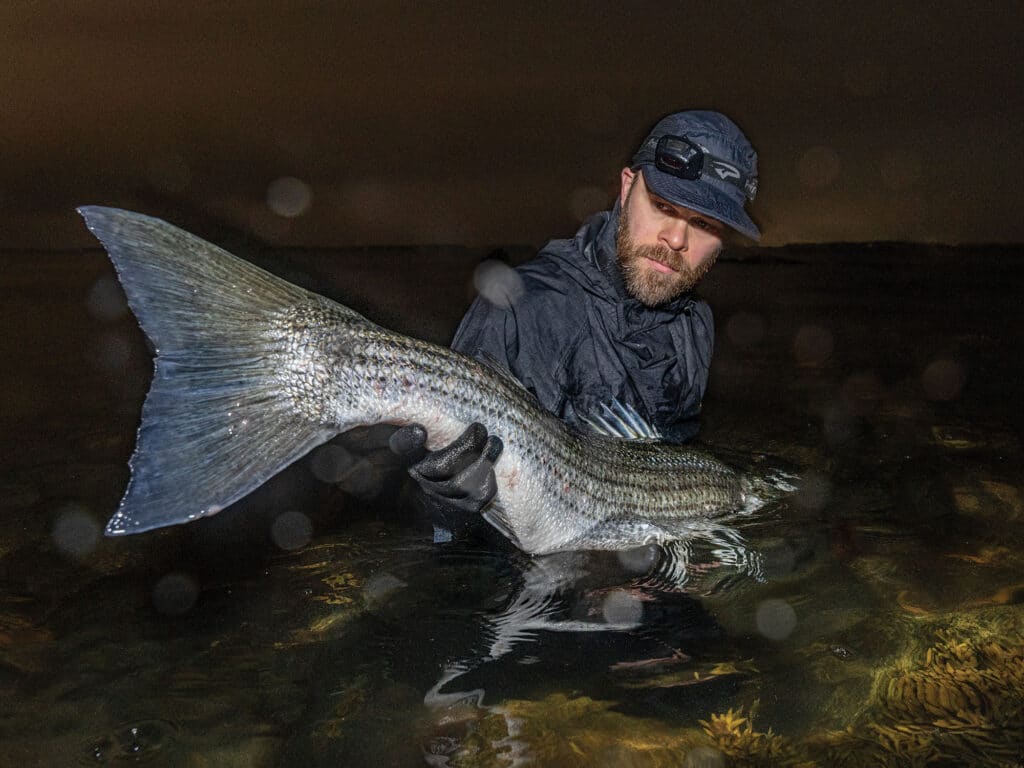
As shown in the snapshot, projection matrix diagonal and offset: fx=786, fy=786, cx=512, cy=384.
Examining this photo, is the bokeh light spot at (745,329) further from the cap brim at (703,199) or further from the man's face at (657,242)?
the cap brim at (703,199)

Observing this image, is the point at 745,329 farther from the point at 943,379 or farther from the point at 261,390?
the point at 261,390

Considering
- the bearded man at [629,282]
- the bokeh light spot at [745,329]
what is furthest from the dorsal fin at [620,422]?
the bokeh light spot at [745,329]

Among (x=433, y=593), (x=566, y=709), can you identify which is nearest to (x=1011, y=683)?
(x=566, y=709)

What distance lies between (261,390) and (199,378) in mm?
233

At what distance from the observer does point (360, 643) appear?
3646mm

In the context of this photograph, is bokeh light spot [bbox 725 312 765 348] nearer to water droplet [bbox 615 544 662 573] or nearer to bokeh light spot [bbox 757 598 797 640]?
water droplet [bbox 615 544 662 573]

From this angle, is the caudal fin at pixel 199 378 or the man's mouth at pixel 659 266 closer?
the caudal fin at pixel 199 378

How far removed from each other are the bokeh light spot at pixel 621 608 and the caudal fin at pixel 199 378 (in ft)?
5.82

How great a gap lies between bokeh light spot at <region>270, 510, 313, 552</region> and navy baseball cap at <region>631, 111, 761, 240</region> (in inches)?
122

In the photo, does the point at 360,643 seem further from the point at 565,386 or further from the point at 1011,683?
the point at 1011,683

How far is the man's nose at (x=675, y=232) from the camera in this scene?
497 cm

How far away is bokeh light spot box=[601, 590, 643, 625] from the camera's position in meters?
3.93

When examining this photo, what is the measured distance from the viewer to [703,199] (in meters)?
4.68

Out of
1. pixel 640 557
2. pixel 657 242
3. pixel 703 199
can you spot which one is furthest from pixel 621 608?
pixel 703 199
